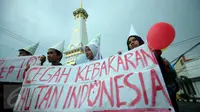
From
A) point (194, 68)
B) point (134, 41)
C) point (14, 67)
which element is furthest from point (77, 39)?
point (134, 41)

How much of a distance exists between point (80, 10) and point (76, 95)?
38.9m

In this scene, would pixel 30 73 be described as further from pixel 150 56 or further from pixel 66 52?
pixel 66 52

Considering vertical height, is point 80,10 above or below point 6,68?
above

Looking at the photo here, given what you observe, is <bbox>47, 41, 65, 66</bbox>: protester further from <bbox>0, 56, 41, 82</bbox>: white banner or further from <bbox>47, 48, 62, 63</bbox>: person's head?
<bbox>0, 56, 41, 82</bbox>: white banner

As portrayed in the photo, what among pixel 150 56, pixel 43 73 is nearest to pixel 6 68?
pixel 43 73

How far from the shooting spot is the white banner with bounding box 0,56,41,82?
2.38 meters

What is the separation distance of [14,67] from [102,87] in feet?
7.30

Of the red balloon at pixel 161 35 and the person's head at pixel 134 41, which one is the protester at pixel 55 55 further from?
the red balloon at pixel 161 35

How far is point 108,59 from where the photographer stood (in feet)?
6.49

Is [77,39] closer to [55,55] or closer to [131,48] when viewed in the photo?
[55,55]

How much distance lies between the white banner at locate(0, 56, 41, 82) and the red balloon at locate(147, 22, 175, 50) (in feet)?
8.03

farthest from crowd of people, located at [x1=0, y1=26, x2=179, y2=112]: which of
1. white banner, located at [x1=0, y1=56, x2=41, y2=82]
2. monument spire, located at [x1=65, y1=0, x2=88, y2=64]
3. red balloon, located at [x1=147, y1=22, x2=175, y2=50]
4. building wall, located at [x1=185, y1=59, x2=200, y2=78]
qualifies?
monument spire, located at [x1=65, y1=0, x2=88, y2=64]

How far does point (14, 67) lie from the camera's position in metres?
2.52

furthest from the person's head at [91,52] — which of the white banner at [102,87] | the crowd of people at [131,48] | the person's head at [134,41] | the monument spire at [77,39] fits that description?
the monument spire at [77,39]
